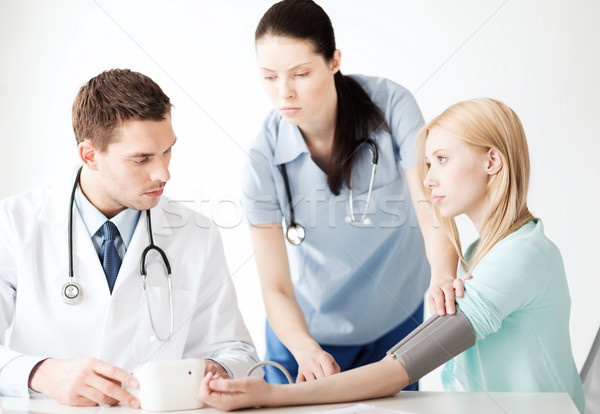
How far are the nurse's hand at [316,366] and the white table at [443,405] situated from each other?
0.69 ft

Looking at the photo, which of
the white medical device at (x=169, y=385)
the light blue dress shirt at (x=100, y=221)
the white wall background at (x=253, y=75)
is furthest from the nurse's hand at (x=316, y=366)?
the white wall background at (x=253, y=75)

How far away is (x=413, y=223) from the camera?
1.76 meters

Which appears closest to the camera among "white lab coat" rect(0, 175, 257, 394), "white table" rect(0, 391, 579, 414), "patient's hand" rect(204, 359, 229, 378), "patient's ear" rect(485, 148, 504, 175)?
"white table" rect(0, 391, 579, 414)

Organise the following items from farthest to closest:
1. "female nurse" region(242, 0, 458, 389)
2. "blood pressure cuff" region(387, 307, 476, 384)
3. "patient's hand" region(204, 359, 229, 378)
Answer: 1. "female nurse" region(242, 0, 458, 389)
2. "patient's hand" region(204, 359, 229, 378)
3. "blood pressure cuff" region(387, 307, 476, 384)

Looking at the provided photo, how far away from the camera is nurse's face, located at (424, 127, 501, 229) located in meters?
1.32

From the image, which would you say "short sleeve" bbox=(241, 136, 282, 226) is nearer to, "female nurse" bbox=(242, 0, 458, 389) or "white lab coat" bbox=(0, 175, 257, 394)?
"female nurse" bbox=(242, 0, 458, 389)

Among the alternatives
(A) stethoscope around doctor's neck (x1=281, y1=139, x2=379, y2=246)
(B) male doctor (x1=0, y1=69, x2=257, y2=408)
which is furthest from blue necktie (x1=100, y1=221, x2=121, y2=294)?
(A) stethoscope around doctor's neck (x1=281, y1=139, x2=379, y2=246)

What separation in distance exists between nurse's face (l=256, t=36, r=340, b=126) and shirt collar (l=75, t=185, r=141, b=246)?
459 mm

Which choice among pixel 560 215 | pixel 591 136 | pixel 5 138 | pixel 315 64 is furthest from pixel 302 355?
pixel 5 138

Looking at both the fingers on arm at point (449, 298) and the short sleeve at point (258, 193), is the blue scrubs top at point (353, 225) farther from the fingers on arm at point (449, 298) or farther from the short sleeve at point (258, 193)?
the fingers on arm at point (449, 298)

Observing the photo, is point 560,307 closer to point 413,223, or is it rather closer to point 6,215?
point 413,223

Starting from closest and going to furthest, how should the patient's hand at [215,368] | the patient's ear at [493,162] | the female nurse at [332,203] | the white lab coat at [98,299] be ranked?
1. the patient's hand at [215,368]
2. the patient's ear at [493,162]
3. the white lab coat at [98,299]
4. the female nurse at [332,203]

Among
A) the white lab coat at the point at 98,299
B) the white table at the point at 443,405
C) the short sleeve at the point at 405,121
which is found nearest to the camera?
the white table at the point at 443,405

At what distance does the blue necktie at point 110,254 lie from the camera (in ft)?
4.75
